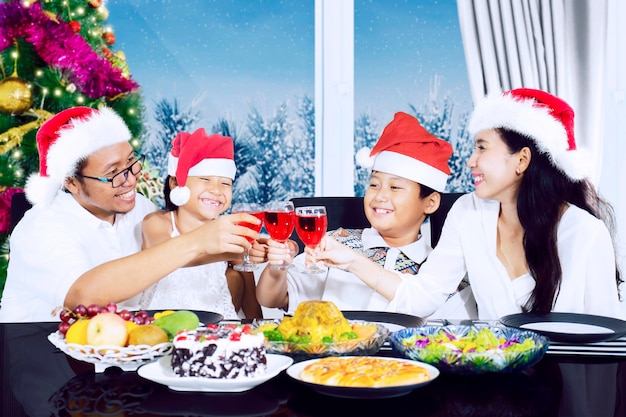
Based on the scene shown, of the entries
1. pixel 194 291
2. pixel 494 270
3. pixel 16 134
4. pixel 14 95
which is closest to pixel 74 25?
pixel 14 95

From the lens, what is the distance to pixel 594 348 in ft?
5.23

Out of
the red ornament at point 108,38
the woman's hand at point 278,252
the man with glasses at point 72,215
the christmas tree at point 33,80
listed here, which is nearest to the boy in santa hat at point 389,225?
the man with glasses at point 72,215

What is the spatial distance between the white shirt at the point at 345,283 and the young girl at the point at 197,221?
26 cm

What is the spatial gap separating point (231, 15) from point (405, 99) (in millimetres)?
1289

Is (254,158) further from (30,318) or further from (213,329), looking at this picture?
(213,329)

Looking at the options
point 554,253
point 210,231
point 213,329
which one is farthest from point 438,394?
point 554,253

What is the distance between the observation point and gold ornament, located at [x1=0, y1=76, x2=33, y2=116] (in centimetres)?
339

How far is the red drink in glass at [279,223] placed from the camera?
1951 millimetres

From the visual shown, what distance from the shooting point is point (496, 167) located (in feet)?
7.75

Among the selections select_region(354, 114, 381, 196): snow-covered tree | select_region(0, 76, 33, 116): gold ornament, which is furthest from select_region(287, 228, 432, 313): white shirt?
select_region(354, 114, 381, 196): snow-covered tree

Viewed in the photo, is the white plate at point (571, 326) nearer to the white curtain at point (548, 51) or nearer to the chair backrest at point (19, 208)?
the chair backrest at point (19, 208)

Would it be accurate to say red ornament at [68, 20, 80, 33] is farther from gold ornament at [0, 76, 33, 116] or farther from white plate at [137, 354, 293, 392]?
white plate at [137, 354, 293, 392]

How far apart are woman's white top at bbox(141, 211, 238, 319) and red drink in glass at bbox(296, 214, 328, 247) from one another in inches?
28.6

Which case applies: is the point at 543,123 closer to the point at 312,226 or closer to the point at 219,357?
the point at 312,226
